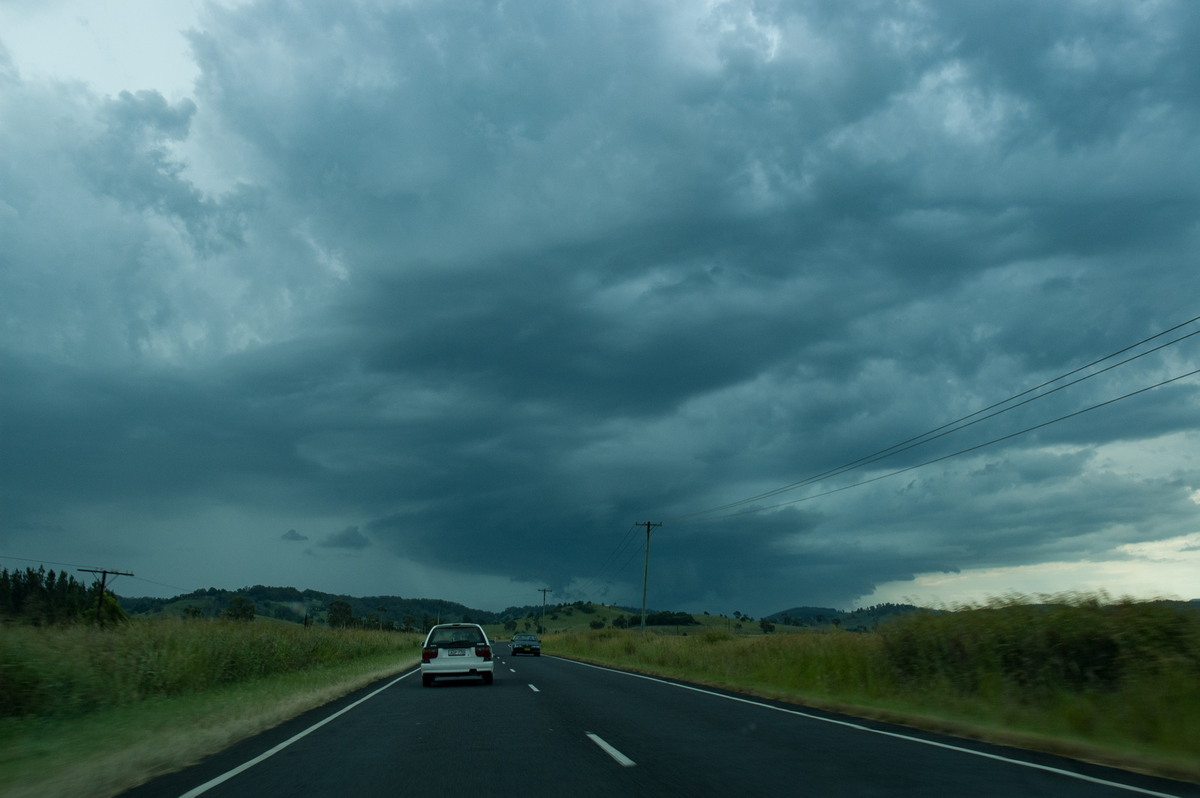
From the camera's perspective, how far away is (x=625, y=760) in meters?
9.73

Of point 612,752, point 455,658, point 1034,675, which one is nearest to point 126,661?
point 455,658

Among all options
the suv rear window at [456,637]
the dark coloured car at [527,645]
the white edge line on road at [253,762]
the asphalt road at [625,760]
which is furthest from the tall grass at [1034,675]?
the dark coloured car at [527,645]

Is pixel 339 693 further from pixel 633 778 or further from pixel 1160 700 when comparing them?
pixel 1160 700

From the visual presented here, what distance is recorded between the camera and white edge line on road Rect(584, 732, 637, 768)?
375 inches

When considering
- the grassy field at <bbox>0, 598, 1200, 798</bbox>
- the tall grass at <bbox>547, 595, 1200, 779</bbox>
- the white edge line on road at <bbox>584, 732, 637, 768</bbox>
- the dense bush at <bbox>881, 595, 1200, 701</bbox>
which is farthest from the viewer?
the dense bush at <bbox>881, 595, 1200, 701</bbox>

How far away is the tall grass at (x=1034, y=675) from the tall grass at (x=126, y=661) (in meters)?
14.7

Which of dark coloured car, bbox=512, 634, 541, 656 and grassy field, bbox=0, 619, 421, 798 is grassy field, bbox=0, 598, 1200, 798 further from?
dark coloured car, bbox=512, 634, 541, 656

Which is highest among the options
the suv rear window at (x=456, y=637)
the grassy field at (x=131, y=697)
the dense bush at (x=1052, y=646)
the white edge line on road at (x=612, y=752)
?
the dense bush at (x=1052, y=646)

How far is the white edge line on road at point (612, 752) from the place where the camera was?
31.2ft

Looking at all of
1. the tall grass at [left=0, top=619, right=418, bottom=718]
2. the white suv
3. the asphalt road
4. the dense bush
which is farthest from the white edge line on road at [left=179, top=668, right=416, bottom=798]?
the dense bush

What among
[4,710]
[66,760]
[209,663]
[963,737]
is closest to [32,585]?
[209,663]

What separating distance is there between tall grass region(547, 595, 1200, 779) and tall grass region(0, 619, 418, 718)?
1472 centimetres

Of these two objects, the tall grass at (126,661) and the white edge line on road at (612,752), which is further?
the tall grass at (126,661)

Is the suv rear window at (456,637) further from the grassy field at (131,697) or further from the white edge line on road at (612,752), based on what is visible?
the white edge line on road at (612,752)
